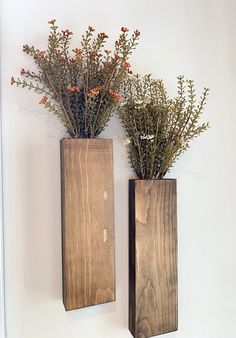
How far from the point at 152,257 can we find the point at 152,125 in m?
0.44

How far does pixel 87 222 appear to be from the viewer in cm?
84

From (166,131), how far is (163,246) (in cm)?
39

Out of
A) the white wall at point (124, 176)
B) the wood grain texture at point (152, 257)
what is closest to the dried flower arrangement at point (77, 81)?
the white wall at point (124, 176)

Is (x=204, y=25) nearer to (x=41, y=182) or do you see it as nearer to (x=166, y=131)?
(x=166, y=131)

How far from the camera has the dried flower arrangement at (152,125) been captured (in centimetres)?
92

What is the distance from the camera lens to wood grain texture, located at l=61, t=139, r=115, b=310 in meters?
0.82

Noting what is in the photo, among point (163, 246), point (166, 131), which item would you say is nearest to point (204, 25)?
point (166, 131)

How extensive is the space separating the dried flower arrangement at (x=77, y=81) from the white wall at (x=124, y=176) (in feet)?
0.17

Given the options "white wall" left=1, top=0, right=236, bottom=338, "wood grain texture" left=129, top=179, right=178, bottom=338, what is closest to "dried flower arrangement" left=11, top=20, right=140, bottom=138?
"white wall" left=1, top=0, right=236, bottom=338

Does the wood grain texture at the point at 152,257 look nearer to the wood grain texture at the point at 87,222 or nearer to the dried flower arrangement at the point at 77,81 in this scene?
the wood grain texture at the point at 87,222

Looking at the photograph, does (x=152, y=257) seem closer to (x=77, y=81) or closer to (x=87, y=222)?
(x=87, y=222)

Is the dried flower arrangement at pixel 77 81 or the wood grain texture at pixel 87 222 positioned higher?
the dried flower arrangement at pixel 77 81

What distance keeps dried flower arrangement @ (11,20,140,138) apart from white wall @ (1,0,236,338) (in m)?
0.05

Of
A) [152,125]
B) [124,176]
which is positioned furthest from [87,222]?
[152,125]
